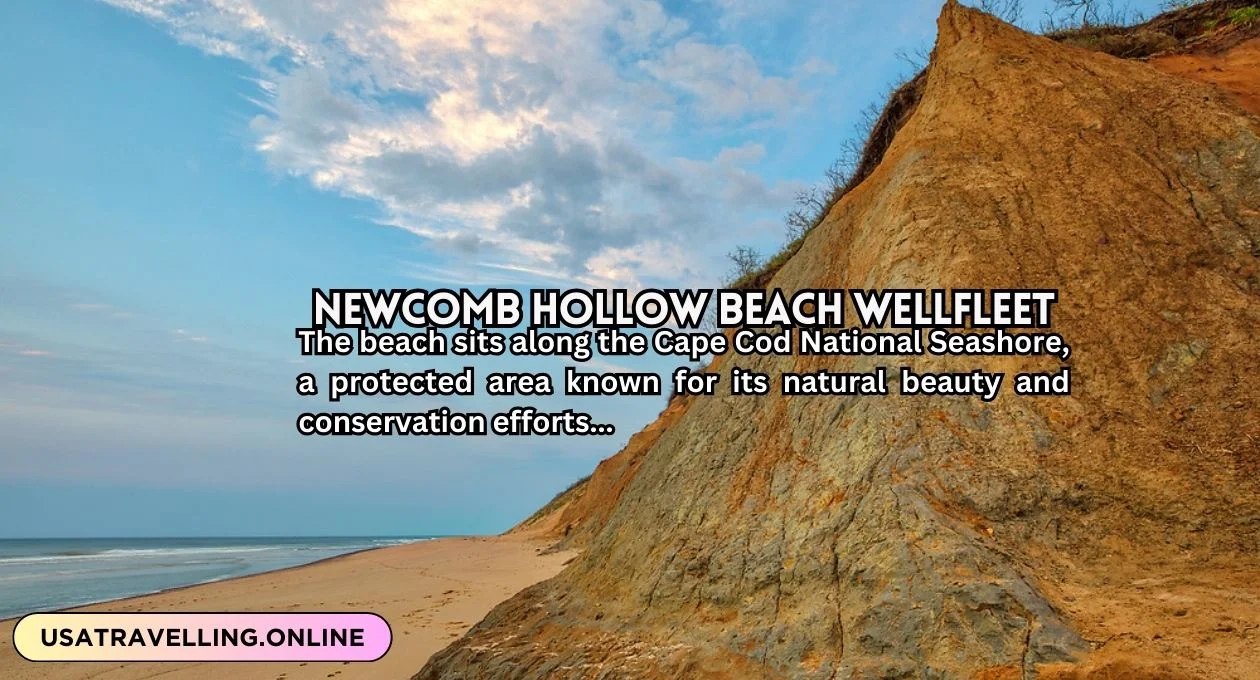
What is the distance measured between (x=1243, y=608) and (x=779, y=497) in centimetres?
321

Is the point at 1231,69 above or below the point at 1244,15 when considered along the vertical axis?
below

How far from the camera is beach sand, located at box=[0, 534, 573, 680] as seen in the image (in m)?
9.41

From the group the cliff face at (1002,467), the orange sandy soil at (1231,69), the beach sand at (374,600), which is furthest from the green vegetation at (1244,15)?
the beach sand at (374,600)

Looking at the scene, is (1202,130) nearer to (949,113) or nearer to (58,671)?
(949,113)

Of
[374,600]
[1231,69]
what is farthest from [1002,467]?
[374,600]

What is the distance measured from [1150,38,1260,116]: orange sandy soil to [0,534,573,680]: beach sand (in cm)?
1264

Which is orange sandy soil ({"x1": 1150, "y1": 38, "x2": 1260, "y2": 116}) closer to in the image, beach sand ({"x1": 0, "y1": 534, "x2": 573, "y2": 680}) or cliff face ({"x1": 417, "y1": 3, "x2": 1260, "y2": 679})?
cliff face ({"x1": 417, "y1": 3, "x2": 1260, "y2": 679})

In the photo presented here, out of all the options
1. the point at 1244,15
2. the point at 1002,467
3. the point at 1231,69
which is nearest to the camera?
the point at 1002,467

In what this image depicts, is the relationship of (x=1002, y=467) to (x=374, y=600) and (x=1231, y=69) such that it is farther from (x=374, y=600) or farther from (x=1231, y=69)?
(x=374, y=600)

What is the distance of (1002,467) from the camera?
5809 mm

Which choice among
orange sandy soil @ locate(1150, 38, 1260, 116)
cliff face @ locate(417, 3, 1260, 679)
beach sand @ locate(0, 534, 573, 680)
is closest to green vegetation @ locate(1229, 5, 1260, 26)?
orange sandy soil @ locate(1150, 38, 1260, 116)

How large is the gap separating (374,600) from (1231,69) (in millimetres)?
16891

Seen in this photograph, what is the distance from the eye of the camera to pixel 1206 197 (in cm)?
766

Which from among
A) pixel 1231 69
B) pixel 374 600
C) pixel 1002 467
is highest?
pixel 1231 69
